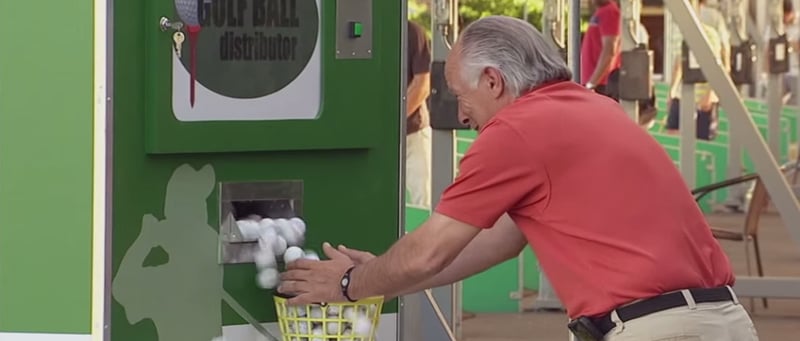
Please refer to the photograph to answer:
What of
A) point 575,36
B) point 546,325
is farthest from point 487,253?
point 546,325

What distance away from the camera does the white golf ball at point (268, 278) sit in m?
4.55

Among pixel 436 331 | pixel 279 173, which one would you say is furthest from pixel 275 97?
pixel 436 331

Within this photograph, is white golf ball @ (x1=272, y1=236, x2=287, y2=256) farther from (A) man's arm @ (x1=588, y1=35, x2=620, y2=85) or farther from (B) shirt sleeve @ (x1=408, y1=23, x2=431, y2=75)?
(A) man's arm @ (x1=588, y1=35, x2=620, y2=85)

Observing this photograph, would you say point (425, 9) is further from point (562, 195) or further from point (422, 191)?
point (562, 195)

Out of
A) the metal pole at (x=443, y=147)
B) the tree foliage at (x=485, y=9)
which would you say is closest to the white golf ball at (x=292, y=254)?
the metal pole at (x=443, y=147)

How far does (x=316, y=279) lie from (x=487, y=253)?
48cm

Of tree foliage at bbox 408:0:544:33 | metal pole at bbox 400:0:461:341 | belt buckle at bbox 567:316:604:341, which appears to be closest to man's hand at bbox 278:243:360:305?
belt buckle at bbox 567:316:604:341

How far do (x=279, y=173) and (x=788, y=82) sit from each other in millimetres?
19557

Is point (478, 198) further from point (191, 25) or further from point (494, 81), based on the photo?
point (191, 25)

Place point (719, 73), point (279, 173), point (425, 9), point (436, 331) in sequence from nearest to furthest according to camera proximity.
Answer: point (279, 173) < point (436, 331) < point (719, 73) < point (425, 9)

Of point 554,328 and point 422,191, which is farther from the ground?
point 422,191

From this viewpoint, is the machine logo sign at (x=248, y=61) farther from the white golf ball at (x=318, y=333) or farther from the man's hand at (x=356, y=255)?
the white golf ball at (x=318, y=333)

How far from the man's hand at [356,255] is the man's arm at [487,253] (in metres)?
0.19

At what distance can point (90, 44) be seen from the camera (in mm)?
4223
